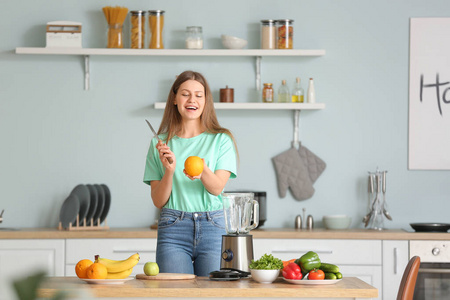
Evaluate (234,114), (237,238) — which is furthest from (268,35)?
(237,238)

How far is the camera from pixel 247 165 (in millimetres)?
4008

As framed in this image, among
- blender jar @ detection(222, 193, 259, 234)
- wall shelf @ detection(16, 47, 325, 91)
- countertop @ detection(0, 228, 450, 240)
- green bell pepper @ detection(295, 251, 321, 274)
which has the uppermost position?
wall shelf @ detection(16, 47, 325, 91)

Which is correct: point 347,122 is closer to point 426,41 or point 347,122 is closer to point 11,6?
point 426,41

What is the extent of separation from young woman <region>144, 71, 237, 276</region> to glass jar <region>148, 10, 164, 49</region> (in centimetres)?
169

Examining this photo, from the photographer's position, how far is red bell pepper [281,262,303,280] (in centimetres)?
178

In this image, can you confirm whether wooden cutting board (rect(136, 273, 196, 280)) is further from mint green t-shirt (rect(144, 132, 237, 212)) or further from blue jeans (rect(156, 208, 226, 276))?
mint green t-shirt (rect(144, 132, 237, 212))

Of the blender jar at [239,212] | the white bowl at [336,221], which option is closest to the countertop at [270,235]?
the white bowl at [336,221]

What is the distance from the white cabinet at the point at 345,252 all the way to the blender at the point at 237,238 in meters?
1.61

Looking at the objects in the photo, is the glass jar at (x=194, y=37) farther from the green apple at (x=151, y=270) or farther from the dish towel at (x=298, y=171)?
the green apple at (x=151, y=270)

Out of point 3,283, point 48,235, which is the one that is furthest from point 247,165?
point 3,283

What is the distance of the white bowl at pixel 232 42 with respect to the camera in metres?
3.88

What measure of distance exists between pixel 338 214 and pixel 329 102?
73 centimetres

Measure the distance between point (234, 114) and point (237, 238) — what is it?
2149 mm

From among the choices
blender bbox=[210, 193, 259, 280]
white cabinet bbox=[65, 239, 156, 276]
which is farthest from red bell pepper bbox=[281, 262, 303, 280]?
white cabinet bbox=[65, 239, 156, 276]
